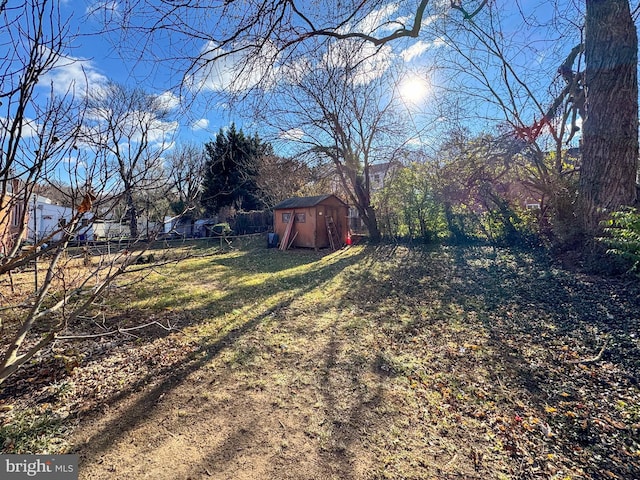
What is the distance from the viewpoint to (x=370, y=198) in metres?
12.1

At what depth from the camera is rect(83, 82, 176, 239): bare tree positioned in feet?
6.01

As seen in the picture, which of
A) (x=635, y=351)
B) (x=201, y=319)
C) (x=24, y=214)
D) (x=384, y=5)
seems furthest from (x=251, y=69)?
(x=635, y=351)

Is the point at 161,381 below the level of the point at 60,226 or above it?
below

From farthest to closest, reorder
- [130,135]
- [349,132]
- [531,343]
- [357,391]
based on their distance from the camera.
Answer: [349,132] < [531,343] < [357,391] < [130,135]

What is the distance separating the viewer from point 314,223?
11.4 meters

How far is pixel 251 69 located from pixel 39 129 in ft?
5.83

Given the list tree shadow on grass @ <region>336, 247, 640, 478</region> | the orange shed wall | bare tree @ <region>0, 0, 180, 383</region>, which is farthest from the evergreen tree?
bare tree @ <region>0, 0, 180, 383</region>

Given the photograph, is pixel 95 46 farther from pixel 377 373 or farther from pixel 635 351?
pixel 635 351

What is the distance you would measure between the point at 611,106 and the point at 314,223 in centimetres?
857

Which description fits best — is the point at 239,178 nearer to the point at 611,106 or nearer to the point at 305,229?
the point at 305,229

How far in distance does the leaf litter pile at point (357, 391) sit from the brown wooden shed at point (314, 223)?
7.01m

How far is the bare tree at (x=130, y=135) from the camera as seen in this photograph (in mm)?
1831

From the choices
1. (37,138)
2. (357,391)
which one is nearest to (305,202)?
(357,391)

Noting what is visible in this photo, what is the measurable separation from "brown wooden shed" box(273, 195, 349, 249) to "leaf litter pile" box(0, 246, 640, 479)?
276 inches
